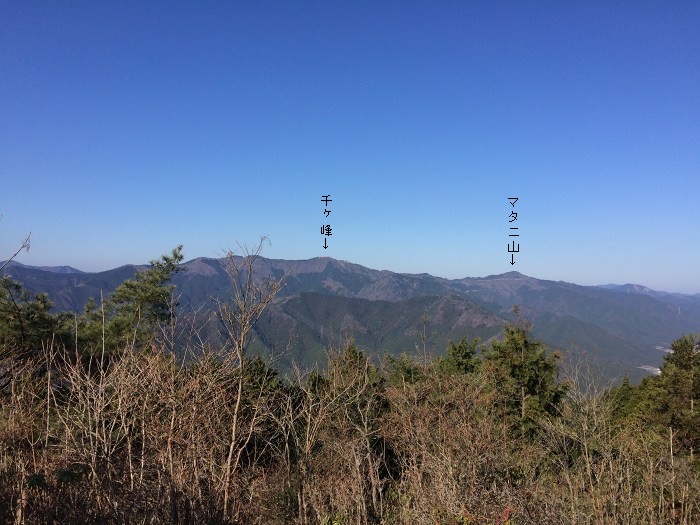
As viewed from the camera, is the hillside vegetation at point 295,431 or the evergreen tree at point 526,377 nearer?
the hillside vegetation at point 295,431

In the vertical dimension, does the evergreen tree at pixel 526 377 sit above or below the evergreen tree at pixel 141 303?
below

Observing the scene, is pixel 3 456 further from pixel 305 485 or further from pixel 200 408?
pixel 305 485

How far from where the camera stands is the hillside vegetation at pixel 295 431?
6496mm

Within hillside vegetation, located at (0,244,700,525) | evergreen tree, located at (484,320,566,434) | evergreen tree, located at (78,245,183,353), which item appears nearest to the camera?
hillside vegetation, located at (0,244,700,525)

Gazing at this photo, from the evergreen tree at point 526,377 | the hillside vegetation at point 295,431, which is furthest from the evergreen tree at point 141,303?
the evergreen tree at point 526,377

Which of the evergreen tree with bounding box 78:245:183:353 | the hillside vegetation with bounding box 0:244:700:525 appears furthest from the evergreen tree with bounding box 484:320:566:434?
the evergreen tree with bounding box 78:245:183:353

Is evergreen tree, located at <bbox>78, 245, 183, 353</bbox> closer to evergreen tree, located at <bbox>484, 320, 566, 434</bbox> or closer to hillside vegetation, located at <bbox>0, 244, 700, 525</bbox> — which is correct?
hillside vegetation, located at <bbox>0, 244, 700, 525</bbox>

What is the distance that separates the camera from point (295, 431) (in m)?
13.1

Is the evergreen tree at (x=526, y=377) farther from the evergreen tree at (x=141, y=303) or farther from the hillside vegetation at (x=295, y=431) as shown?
the evergreen tree at (x=141, y=303)

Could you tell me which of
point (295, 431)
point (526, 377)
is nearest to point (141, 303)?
point (295, 431)

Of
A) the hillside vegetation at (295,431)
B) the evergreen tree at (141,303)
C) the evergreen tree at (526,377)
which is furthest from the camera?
the evergreen tree at (141,303)

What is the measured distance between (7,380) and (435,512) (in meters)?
13.5

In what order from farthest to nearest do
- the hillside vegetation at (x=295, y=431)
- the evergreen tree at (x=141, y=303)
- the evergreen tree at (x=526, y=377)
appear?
the evergreen tree at (x=141, y=303), the evergreen tree at (x=526, y=377), the hillside vegetation at (x=295, y=431)

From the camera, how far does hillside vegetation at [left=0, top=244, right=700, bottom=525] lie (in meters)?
6.50
